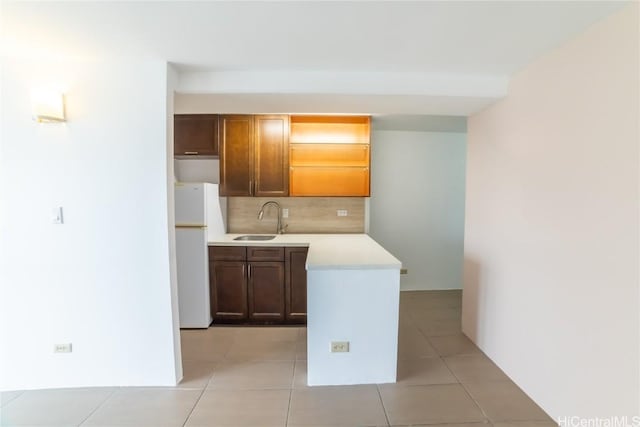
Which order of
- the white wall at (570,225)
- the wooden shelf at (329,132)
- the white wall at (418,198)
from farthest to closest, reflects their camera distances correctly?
the white wall at (418,198)
the wooden shelf at (329,132)
the white wall at (570,225)

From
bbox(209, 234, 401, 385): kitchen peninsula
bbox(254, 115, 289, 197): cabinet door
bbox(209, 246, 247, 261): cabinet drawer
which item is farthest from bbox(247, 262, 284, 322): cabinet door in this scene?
bbox(209, 234, 401, 385): kitchen peninsula

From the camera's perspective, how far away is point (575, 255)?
1737 millimetres

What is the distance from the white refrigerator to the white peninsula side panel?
4.96 ft

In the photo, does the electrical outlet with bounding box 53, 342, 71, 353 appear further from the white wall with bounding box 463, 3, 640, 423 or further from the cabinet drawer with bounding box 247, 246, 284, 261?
the white wall with bounding box 463, 3, 640, 423

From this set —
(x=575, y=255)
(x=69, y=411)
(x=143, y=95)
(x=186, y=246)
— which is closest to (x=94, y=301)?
(x=69, y=411)

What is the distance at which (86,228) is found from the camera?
6.97ft

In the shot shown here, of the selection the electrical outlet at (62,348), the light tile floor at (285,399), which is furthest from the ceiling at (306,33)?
the light tile floor at (285,399)

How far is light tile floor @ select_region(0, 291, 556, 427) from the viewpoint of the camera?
6.33 feet

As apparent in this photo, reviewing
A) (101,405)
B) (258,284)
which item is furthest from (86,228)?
(258,284)

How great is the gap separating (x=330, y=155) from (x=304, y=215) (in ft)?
2.69

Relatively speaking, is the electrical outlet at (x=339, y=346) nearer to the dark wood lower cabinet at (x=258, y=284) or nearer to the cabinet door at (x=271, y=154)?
the dark wood lower cabinet at (x=258, y=284)

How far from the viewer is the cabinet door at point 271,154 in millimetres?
3545

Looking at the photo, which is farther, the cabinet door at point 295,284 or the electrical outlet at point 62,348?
the cabinet door at point 295,284

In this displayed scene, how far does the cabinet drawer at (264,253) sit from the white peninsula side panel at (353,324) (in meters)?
1.14
